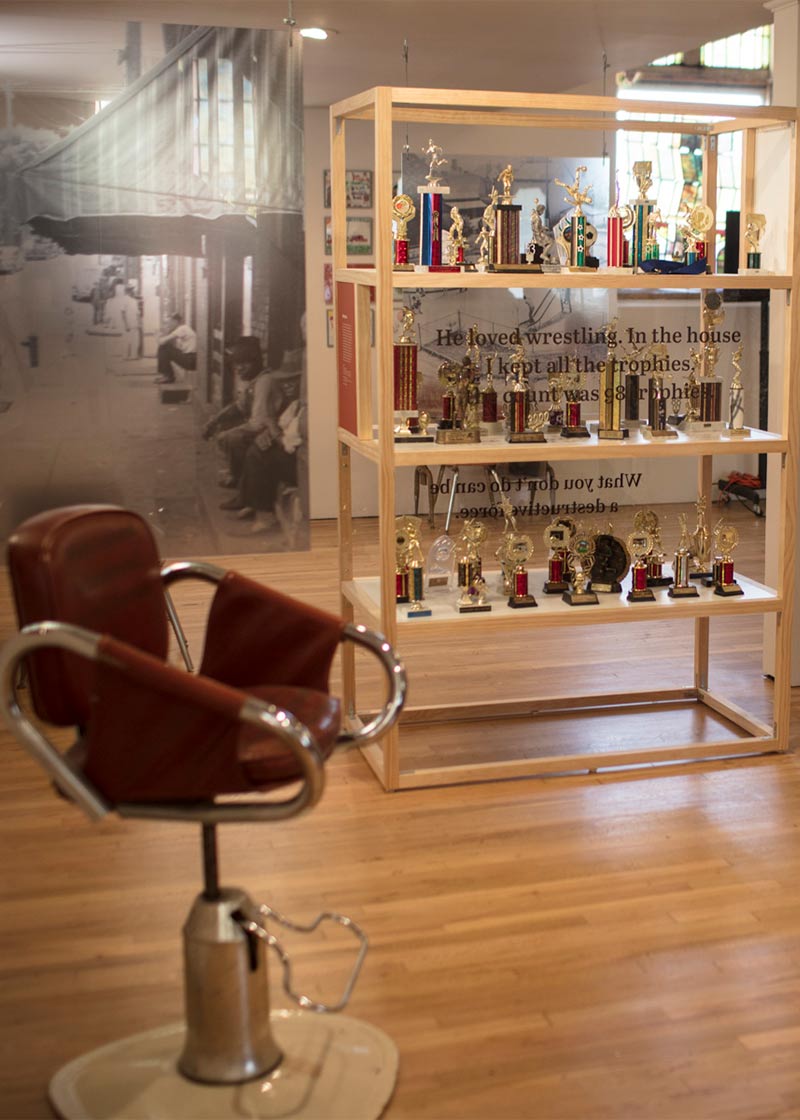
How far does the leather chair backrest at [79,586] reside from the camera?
215cm

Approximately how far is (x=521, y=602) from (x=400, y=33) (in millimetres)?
3213

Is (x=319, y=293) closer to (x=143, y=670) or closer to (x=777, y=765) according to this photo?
(x=777, y=765)

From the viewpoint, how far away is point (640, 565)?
414 centimetres

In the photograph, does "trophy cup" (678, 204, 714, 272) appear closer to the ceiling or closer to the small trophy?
the small trophy

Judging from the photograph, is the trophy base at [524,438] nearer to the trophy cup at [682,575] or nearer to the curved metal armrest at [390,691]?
the trophy cup at [682,575]

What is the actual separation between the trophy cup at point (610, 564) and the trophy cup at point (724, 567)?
0.93 ft

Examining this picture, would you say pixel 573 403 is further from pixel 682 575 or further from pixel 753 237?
pixel 753 237

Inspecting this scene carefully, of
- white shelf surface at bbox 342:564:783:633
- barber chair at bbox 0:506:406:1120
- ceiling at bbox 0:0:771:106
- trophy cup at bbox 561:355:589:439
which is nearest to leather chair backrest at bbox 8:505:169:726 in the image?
barber chair at bbox 0:506:406:1120

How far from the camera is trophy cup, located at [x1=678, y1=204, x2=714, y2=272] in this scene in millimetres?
4066

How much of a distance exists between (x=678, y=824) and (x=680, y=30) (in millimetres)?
3967

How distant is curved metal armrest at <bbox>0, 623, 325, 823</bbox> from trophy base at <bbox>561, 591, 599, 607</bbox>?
6.53 ft

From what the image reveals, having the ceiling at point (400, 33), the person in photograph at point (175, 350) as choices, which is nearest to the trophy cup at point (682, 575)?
the person in photograph at point (175, 350)

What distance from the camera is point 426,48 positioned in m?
6.41

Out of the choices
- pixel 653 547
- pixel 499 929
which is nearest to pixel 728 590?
pixel 653 547
